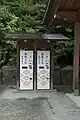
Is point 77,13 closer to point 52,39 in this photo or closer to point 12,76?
point 52,39

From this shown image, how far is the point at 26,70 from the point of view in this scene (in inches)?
529

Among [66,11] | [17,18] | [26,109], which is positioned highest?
[17,18]

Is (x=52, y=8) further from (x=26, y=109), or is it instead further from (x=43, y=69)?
(x=26, y=109)

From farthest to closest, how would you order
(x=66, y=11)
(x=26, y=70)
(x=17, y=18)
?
(x=17, y=18), (x=26, y=70), (x=66, y=11)

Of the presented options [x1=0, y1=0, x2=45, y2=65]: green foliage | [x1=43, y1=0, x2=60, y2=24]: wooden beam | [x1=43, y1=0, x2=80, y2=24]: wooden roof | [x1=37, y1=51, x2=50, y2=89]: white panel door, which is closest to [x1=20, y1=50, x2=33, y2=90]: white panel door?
[x1=37, y1=51, x2=50, y2=89]: white panel door

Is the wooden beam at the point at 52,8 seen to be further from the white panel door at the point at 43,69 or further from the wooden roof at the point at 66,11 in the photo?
the white panel door at the point at 43,69

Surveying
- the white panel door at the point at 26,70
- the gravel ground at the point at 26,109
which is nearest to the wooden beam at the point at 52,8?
the white panel door at the point at 26,70

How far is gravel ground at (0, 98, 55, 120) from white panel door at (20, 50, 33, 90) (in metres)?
2.50

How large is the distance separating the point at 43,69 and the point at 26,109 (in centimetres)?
498

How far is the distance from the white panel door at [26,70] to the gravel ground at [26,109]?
8.20 feet

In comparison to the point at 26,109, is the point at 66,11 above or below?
above

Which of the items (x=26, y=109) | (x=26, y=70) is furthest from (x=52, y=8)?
(x=26, y=109)

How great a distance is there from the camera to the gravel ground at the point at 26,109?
745cm

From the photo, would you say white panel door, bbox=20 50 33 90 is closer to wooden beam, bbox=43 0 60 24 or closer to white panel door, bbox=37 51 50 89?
white panel door, bbox=37 51 50 89
